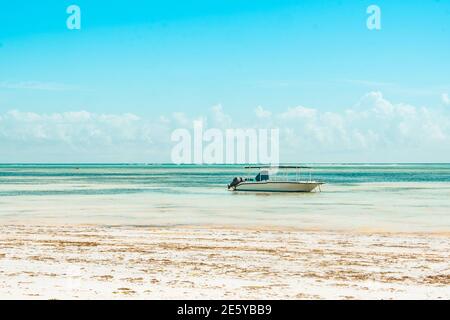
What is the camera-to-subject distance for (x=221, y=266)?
14203 millimetres

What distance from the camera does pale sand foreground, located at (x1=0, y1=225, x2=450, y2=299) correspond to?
11242 millimetres

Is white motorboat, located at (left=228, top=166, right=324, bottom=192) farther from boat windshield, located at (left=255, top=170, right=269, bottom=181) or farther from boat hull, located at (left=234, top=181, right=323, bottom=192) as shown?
boat windshield, located at (left=255, top=170, right=269, bottom=181)

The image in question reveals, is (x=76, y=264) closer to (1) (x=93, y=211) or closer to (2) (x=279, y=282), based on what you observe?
(2) (x=279, y=282)

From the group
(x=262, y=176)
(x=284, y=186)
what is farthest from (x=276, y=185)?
(x=262, y=176)

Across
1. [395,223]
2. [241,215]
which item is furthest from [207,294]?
[241,215]

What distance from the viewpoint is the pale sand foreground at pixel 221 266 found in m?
11.2

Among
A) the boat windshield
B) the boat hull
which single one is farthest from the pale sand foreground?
the boat windshield

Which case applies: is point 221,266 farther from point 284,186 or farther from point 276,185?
point 276,185

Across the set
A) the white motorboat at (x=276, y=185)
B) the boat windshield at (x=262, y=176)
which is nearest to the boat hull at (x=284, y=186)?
the white motorboat at (x=276, y=185)

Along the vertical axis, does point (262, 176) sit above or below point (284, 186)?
above

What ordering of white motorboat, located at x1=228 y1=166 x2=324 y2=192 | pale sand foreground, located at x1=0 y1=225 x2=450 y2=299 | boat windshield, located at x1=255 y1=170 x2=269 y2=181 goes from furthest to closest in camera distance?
1. boat windshield, located at x1=255 y1=170 x2=269 y2=181
2. white motorboat, located at x1=228 y1=166 x2=324 y2=192
3. pale sand foreground, located at x1=0 y1=225 x2=450 y2=299

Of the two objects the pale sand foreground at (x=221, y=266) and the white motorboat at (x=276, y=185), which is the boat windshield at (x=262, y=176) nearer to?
the white motorboat at (x=276, y=185)

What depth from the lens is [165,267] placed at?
14039 mm
